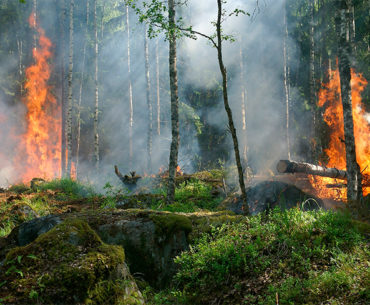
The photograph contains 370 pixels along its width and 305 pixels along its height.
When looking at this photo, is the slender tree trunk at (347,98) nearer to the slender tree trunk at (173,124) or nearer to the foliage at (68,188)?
the slender tree trunk at (173,124)

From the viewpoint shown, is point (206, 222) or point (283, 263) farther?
point (206, 222)

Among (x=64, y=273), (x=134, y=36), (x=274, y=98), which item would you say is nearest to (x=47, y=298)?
(x=64, y=273)

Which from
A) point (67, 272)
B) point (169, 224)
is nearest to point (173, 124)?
point (169, 224)

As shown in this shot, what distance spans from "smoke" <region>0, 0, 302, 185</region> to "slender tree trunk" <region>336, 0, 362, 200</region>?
47.5ft

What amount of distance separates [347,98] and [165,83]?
28298 mm

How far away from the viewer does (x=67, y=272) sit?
3564mm

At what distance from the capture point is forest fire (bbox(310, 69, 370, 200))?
11.5m

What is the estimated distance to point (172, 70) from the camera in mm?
10641

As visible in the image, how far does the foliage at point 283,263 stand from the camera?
3.83 metres

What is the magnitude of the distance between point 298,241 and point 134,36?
125 ft

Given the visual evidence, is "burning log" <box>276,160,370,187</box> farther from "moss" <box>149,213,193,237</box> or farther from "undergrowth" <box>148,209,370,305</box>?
"moss" <box>149,213,193,237</box>

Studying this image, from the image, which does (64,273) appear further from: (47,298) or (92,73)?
(92,73)

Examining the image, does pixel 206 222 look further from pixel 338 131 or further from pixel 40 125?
pixel 40 125

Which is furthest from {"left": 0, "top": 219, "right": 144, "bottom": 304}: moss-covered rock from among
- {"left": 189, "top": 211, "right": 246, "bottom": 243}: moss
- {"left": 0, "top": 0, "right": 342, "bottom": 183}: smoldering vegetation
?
{"left": 0, "top": 0, "right": 342, "bottom": 183}: smoldering vegetation
